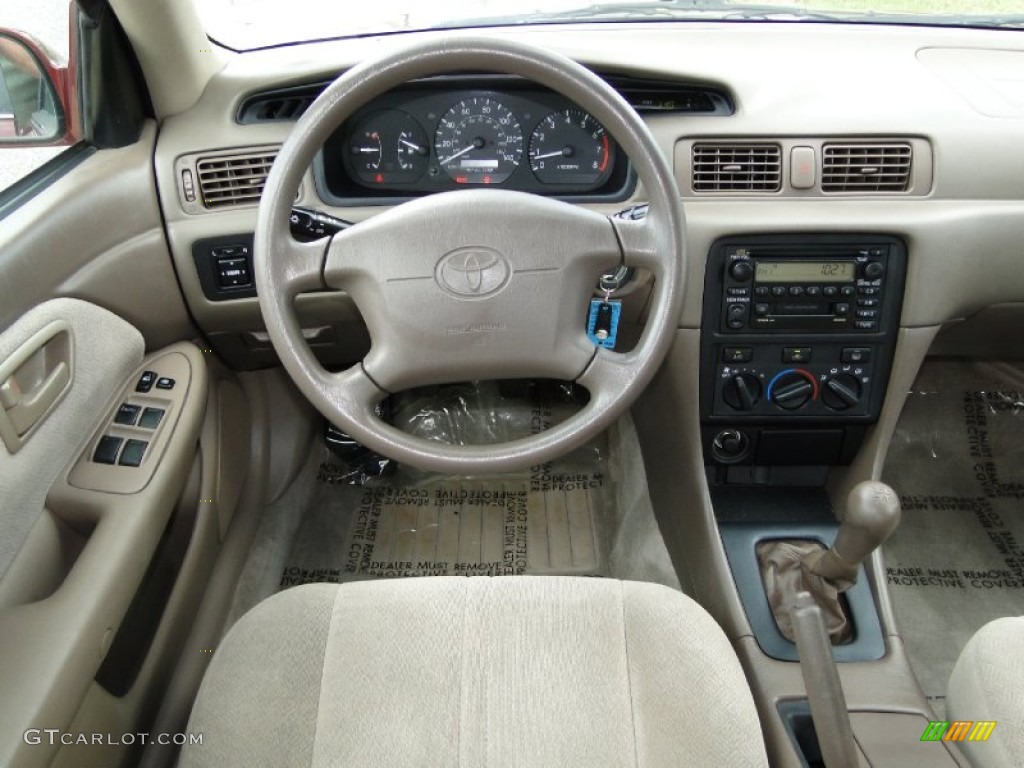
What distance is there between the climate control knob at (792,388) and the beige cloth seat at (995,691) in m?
0.52

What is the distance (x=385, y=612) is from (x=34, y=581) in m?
0.45

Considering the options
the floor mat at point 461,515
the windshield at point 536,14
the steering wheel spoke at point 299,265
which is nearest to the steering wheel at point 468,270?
the steering wheel spoke at point 299,265

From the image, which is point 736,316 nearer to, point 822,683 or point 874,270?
point 874,270

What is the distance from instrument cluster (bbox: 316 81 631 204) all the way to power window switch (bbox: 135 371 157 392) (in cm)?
42

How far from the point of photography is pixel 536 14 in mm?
1673

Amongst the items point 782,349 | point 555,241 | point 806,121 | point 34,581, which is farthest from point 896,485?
point 34,581

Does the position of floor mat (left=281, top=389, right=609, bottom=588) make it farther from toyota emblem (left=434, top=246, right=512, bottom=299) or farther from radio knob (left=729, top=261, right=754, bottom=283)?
toyota emblem (left=434, top=246, right=512, bottom=299)

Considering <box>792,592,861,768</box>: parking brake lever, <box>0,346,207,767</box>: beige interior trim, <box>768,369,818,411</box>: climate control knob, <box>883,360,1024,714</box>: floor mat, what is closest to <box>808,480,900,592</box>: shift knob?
<box>792,592,861,768</box>: parking brake lever

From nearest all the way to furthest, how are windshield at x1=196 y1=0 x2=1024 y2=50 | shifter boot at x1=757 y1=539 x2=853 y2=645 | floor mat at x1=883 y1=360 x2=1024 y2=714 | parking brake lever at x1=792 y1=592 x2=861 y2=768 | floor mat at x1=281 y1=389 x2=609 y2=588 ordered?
parking brake lever at x1=792 y1=592 x2=861 y2=768
shifter boot at x1=757 y1=539 x2=853 y2=645
windshield at x1=196 y1=0 x2=1024 y2=50
floor mat at x1=883 y1=360 x2=1024 y2=714
floor mat at x1=281 y1=389 x2=609 y2=588

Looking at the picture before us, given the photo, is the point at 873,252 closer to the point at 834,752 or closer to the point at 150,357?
the point at 834,752

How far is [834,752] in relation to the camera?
0.98 m

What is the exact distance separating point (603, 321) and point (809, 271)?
0.41 metres

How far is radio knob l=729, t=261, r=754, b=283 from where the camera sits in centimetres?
145

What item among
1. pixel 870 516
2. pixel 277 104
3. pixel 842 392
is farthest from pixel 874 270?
pixel 277 104
